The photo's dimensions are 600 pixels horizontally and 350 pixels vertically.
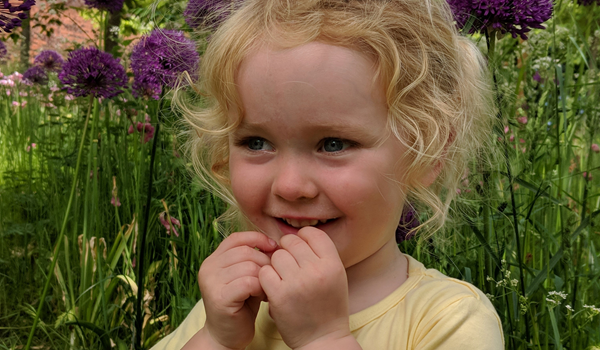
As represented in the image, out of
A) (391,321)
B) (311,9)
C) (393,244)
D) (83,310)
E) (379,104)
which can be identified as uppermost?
(311,9)

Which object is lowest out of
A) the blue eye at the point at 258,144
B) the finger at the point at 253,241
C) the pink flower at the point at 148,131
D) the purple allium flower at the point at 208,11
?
the pink flower at the point at 148,131

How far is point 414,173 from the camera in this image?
120 centimetres

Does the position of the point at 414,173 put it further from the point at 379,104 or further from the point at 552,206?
the point at 552,206

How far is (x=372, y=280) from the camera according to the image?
1.23 meters

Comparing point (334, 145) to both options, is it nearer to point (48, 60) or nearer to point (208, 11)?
point (208, 11)

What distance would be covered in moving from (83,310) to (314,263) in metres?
1.45

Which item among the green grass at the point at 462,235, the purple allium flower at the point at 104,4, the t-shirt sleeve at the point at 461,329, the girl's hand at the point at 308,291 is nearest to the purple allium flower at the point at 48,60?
the green grass at the point at 462,235

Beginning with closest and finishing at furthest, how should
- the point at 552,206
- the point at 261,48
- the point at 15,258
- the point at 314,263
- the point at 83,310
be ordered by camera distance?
the point at 314,263 < the point at 261,48 < the point at 552,206 < the point at 83,310 < the point at 15,258

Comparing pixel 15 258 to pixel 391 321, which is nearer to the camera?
pixel 391 321

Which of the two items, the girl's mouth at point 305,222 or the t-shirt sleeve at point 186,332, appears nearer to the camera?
the girl's mouth at point 305,222

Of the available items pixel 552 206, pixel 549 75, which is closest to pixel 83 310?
pixel 552 206

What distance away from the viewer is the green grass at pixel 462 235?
154cm

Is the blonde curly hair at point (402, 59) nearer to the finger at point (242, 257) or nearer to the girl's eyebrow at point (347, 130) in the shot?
the girl's eyebrow at point (347, 130)

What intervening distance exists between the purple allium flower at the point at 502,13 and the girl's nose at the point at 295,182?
2.04 feet
